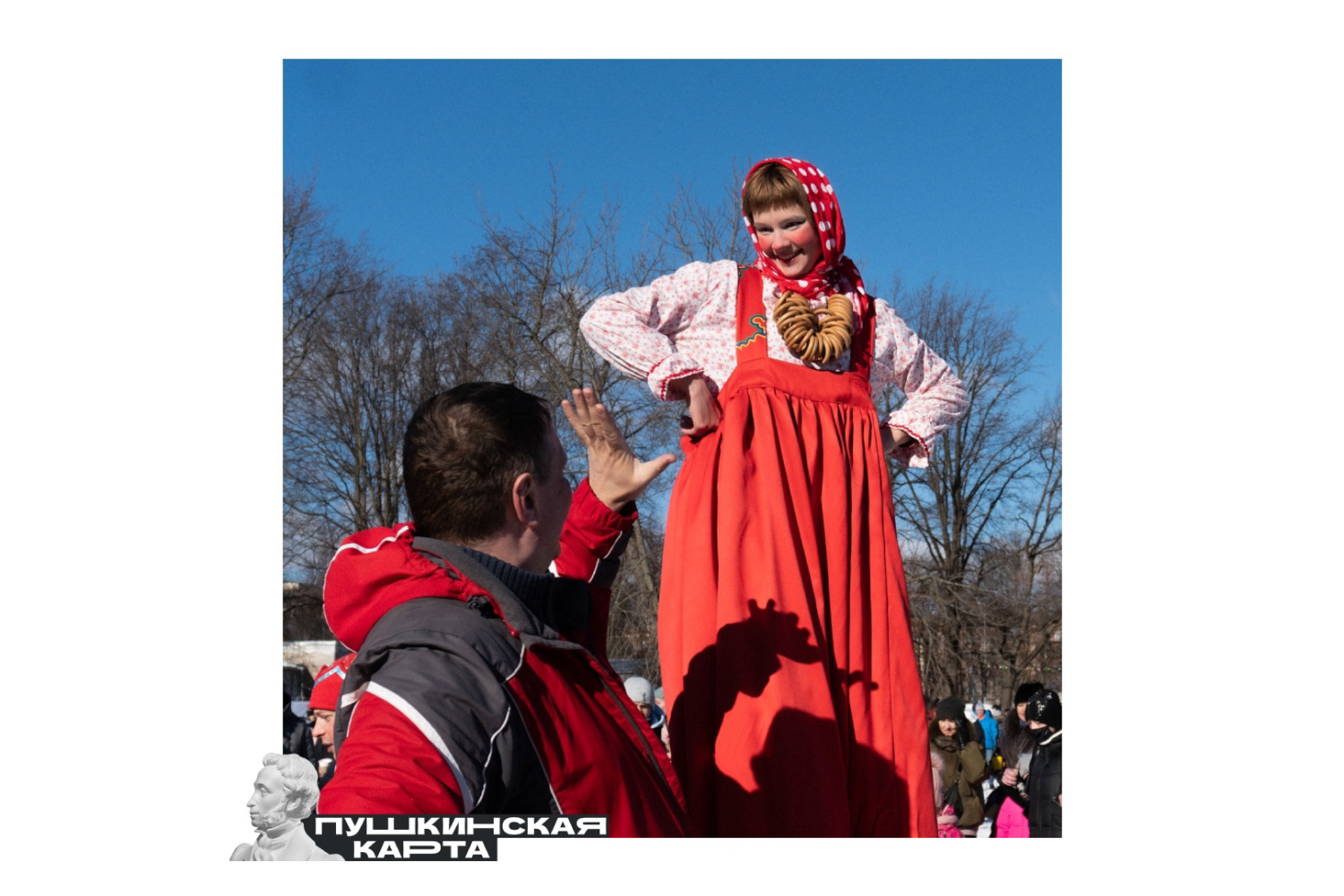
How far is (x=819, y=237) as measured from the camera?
2439 millimetres

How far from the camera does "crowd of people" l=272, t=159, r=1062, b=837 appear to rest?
4.26 ft

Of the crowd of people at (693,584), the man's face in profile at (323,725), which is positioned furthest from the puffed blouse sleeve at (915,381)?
the man's face in profile at (323,725)

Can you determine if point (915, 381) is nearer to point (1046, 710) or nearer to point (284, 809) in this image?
point (284, 809)

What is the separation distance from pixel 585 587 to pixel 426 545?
236 mm

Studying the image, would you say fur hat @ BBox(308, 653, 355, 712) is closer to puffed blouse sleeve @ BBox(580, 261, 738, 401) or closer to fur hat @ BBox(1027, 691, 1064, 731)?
puffed blouse sleeve @ BBox(580, 261, 738, 401)

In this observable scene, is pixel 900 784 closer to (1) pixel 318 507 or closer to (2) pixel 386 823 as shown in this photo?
(2) pixel 386 823

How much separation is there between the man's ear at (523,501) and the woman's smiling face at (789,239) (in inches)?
42.5

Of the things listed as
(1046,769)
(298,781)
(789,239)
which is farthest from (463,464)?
(1046,769)

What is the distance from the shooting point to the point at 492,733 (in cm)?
127

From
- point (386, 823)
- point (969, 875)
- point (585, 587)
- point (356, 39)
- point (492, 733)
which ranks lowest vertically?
point (969, 875)

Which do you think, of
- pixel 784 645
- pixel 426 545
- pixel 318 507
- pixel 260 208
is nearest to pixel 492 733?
pixel 426 545

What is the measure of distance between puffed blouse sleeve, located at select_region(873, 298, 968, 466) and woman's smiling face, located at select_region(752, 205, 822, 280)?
0.71 feet

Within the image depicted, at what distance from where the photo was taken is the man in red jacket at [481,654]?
121 centimetres

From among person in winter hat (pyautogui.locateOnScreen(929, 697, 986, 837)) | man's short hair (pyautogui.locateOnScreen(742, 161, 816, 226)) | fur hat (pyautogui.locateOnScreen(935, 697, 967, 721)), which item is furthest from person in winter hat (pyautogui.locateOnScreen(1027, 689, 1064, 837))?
man's short hair (pyautogui.locateOnScreen(742, 161, 816, 226))
